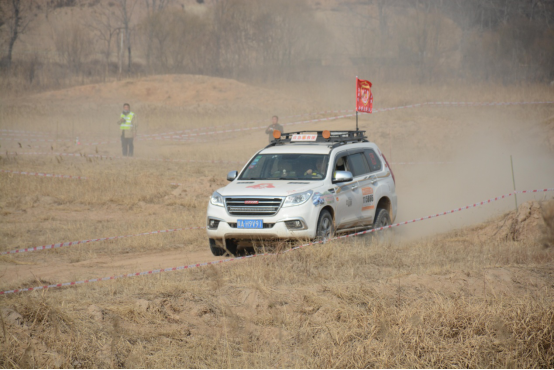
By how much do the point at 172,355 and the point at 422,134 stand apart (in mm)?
23311

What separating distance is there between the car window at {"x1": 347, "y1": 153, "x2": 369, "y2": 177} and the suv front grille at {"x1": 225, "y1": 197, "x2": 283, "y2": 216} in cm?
203

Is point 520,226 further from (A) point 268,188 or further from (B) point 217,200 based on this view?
(B) point 217,200

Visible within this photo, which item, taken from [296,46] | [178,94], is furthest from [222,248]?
[296,46]

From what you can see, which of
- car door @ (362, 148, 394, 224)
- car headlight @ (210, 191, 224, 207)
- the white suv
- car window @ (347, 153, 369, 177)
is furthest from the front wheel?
car window @ (347, 153, 369, 177)

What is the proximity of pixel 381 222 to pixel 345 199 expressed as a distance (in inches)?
53.7

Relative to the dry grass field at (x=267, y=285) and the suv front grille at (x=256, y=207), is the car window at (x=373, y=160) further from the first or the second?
the suv front grille at (x=256, y=207)

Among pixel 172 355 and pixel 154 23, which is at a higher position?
pixel 154 23

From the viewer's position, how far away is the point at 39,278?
8.16m

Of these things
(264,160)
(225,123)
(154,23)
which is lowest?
(225,123)

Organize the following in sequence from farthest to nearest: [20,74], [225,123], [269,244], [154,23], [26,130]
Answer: [154,23]
[20,74]
[225,123]
[26,130]
[269,244]

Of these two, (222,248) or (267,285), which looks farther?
(222,248)

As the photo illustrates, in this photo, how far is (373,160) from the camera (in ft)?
37.4

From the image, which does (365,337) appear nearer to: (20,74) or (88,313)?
(88,313)

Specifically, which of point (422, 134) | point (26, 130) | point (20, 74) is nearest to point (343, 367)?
point (422, 134)
